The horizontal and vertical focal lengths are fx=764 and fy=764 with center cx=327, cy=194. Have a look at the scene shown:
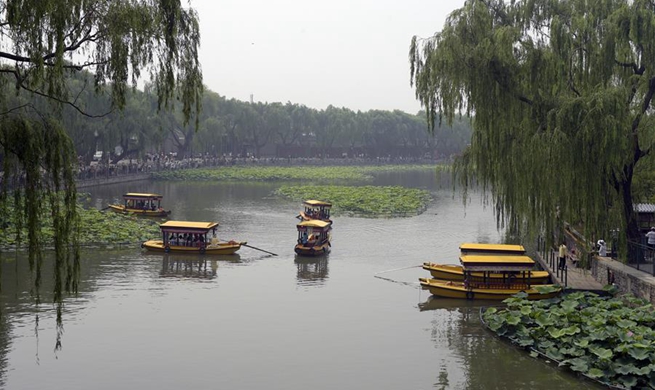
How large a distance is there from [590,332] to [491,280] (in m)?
7.50

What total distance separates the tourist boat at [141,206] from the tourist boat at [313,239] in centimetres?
1627

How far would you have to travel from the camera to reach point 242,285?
30750 millimetres

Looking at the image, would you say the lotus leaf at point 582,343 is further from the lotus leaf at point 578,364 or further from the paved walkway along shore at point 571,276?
the paved walkway along shore at point 571,276

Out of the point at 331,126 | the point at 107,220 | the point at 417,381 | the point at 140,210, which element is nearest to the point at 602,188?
the point at 417,381

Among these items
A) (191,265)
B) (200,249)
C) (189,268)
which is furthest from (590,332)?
(200,249)

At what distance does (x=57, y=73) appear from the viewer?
12.2m

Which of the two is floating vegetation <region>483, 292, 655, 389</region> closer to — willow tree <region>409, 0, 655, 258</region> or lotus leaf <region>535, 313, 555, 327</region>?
lotus leaf <region>535, 313, 555, 327</region>

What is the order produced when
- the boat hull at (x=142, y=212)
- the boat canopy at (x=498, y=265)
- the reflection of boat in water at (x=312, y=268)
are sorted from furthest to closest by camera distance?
the boat hull at (x=142, y=212)
the reflection of boat in water at (x=312, y=268)
the boat canopy at (x=498, y=265)

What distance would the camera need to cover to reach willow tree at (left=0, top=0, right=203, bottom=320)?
12.1m

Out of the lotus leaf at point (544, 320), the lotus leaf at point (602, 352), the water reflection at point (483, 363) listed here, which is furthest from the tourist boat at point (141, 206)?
the lotus leaf at point (602, 352)

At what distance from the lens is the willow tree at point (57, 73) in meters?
12.1

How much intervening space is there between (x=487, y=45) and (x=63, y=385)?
17888 millimetres

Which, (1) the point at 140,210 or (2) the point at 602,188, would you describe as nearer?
(2) the point at 602,188

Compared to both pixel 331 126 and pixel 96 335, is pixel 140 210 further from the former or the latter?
pixel 331 126
